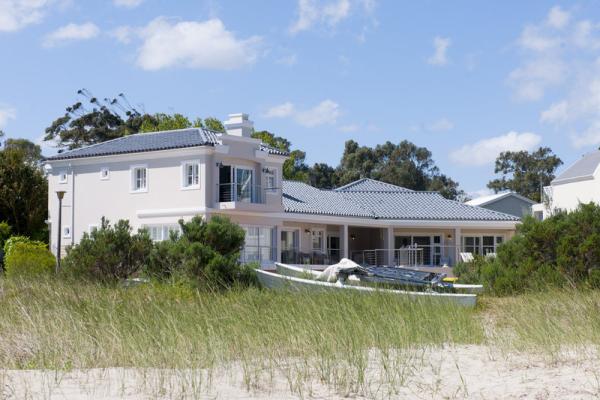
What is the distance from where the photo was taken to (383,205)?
50719mm

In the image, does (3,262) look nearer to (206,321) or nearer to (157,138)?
(157,138)

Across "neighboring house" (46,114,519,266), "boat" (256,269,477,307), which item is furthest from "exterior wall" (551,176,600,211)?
"boat" (256,269,477,307)

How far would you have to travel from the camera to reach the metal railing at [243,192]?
38.9 m

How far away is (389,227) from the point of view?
49281 millimetres

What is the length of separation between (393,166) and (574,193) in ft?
104

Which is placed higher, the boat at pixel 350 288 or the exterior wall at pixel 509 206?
the exterior wall at pixel 509 206

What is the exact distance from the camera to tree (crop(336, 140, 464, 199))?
76.5 metres

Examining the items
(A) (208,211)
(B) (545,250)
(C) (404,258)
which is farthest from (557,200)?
(B) (545,250)

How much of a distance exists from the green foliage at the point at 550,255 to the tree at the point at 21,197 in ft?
94.9

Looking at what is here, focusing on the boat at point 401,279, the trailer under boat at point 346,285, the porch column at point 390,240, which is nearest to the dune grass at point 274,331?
the trailer under boat at point 346,285

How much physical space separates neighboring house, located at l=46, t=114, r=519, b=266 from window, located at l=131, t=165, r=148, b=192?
0.04m

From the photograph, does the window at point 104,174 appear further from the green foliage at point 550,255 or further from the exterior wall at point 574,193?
the green foliage at point 550,255

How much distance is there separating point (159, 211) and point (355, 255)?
13908 mm

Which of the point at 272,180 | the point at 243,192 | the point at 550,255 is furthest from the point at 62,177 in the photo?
the point at 550,255
